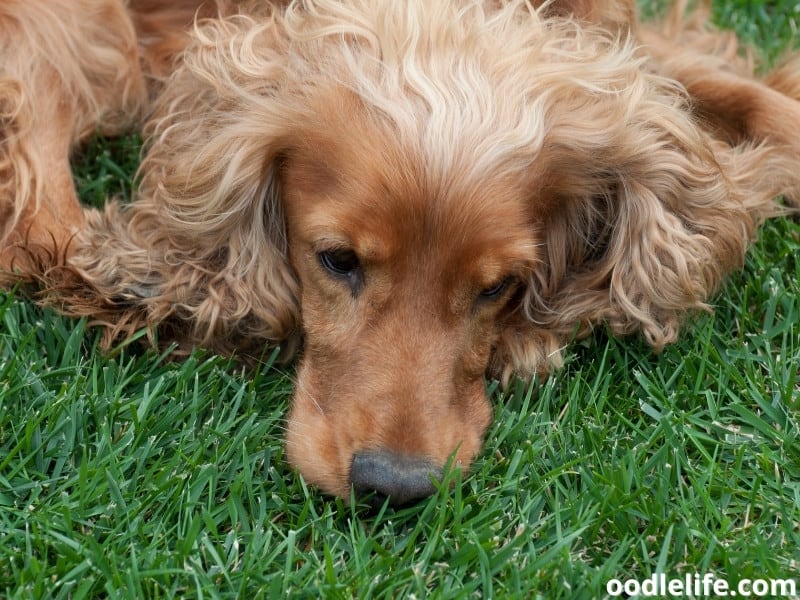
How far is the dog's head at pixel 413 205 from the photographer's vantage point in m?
3.04

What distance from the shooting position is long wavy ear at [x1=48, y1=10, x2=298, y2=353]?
3426 mm

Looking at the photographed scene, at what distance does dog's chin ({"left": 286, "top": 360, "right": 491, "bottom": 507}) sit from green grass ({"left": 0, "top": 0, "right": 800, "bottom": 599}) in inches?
2.3

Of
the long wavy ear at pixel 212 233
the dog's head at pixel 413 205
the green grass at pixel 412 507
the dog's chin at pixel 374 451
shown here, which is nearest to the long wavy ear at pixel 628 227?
the dog's head at pixel 413 205

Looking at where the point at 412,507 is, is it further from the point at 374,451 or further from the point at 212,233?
the point at 212,233

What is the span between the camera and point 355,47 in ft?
10.9

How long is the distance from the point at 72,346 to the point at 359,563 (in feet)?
4.11

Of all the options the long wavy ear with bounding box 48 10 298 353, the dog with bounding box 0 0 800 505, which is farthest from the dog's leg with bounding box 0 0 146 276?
the long wavy ear with bounding box 48 10 298 353

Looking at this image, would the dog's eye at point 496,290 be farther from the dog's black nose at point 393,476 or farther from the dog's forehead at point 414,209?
the dog's black nose at point 393,476

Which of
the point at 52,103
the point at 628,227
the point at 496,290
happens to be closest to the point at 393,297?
the point at 496,290

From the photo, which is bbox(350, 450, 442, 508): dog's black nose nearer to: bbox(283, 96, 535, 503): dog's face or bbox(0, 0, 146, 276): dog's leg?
bbox(283, 96, 535, 503): dog's face

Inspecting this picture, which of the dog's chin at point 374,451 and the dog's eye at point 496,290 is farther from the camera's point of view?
the dog's eye at point 496,290

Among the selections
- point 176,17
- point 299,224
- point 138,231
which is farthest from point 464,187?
point 176,17

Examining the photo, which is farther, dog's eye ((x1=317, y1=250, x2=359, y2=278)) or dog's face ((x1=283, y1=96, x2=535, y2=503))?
dog's eye ((x1=317, y1=250, x2=359, y2=278))

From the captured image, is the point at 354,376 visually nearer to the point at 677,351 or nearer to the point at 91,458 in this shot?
the point at 91,458
